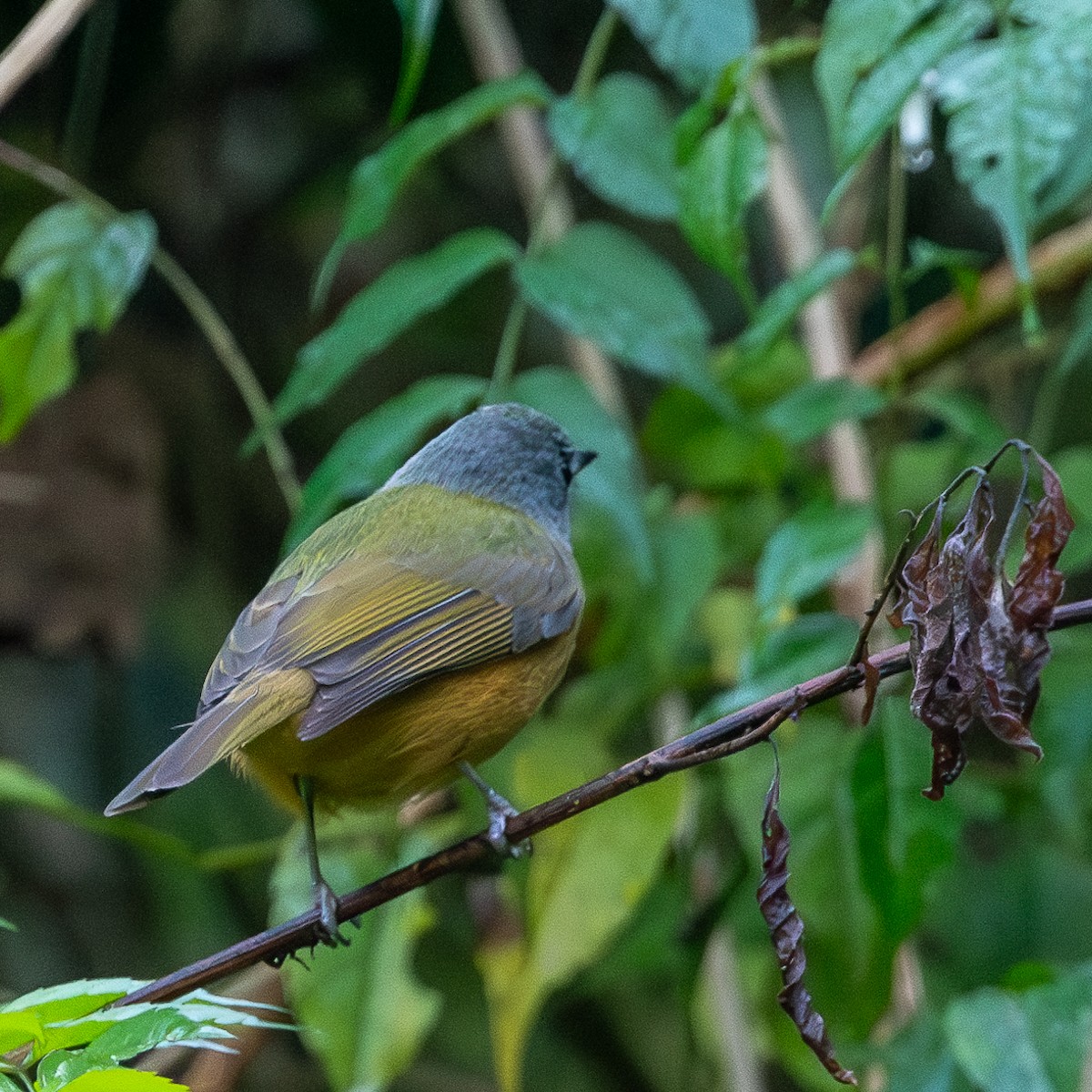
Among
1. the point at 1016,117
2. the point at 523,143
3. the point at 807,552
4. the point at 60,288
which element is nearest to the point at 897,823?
the point at 807,552

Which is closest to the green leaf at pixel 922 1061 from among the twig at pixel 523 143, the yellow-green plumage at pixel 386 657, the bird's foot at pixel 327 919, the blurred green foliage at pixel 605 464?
the blurred green foliage at pixel 605 464

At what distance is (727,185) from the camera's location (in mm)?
2225

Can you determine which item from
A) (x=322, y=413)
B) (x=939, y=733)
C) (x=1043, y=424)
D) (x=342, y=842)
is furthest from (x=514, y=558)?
(x=322, y=413)

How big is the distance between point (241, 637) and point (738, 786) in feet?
3.45

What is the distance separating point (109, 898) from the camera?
4.93 metres

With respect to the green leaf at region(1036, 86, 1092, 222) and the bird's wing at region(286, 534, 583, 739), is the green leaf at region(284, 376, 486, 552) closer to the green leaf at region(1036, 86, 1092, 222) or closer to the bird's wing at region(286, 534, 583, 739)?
the bird's wing at region(286, 534, 583, 739)

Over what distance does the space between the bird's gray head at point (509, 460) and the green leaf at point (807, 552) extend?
0.59m

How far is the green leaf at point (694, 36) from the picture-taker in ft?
8.04

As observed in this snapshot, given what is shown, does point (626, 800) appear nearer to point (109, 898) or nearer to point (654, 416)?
point (654, 416)

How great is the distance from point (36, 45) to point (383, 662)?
138 centimetres

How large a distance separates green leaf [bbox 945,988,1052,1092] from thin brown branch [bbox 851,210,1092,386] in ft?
5.93

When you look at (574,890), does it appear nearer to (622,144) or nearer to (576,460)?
(576,460)

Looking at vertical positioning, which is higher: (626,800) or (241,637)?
(241,637)

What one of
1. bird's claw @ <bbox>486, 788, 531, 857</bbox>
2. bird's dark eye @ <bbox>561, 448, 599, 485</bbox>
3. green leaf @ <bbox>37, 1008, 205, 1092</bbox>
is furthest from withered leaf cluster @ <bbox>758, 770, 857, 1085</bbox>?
bird's dark eye @ <bbox>561, 448, 599, 485</bbox>
